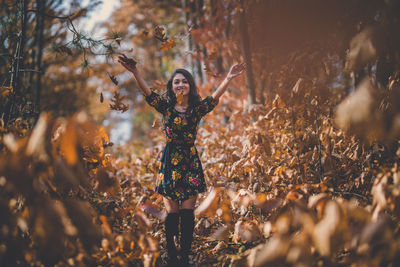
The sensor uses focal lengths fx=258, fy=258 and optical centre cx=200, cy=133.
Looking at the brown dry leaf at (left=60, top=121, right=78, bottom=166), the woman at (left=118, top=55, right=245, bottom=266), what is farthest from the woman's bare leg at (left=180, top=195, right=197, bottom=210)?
the brown dry leaf at (left=60, top=121, right=78, bottom=166)

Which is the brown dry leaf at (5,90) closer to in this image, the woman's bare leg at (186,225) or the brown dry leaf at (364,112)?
the woman's bare leg at (186,225)

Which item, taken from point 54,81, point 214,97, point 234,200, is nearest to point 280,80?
point 214,97

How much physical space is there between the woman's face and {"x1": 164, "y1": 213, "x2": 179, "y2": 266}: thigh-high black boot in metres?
0.99

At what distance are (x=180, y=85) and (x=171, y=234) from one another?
1.17 metres

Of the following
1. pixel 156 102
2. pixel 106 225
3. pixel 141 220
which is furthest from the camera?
pixel 156 102

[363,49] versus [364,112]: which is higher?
[363,49]

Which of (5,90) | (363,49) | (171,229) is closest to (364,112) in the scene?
(363,49)

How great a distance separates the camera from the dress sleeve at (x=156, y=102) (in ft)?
6.76

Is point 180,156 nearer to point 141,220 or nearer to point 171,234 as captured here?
point 171,234

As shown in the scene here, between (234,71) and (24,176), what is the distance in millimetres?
1756

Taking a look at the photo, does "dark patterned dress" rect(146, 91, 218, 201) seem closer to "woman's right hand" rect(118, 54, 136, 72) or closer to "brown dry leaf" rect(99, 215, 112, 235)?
"woman's right hand" rect(118, 54, 136, 72)

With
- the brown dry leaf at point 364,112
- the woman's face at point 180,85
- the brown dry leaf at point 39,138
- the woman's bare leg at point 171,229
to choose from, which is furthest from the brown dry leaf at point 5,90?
the brown dry leaf at point 364,112

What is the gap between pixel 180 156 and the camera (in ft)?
6.48

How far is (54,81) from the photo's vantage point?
859 cm
